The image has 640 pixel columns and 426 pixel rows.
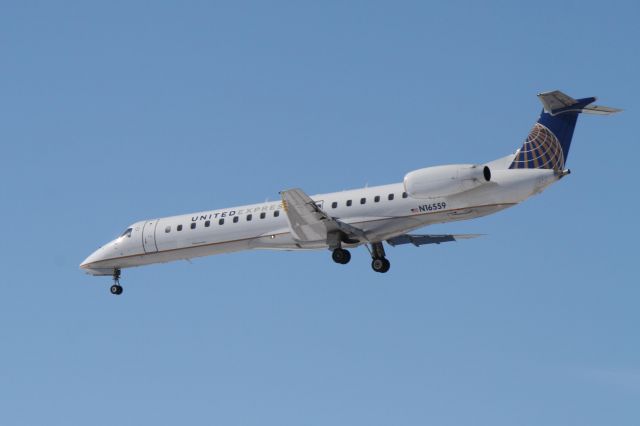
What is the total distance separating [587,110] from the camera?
37.9 meters

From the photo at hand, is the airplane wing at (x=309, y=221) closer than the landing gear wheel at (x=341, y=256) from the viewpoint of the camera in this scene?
Yes

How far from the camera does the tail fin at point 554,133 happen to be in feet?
124

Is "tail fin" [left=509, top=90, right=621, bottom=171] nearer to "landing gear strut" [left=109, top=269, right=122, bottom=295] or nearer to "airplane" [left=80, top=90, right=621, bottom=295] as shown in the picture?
"airplane" [left=80, top=90, right=621, bottom=295]

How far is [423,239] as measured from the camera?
43.2 m

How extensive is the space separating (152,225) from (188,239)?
177 centimetres

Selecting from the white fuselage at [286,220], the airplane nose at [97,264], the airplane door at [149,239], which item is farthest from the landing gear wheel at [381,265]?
the airplane nose at [97,264]

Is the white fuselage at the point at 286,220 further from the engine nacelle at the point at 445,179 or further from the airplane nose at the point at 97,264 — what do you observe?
the engine nacelle at the point at 445,179

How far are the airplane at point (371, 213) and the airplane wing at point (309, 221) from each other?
3 cm

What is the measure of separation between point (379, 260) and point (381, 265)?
179mm

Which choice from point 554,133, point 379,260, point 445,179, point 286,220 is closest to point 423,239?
point 379,260

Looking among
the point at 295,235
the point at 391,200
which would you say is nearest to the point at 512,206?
the point at 391,200

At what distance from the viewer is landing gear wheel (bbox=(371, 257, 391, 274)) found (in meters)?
41.6

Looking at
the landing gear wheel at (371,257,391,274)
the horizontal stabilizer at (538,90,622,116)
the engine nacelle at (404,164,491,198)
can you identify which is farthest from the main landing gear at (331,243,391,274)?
the horizontal stabilizer at (538,90,622,116)

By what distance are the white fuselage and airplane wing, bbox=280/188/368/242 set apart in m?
0.32
